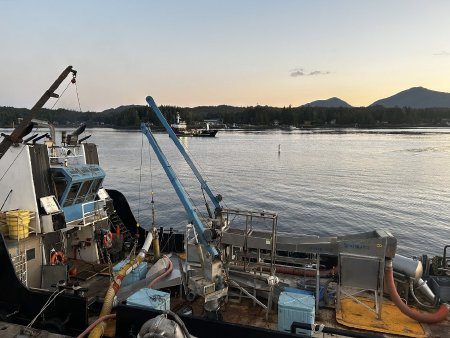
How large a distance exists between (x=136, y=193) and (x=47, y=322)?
37.9m

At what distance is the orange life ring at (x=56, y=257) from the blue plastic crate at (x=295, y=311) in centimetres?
864

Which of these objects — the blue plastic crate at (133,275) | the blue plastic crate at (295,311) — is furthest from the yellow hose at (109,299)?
the blue plastic crate at (295,311)

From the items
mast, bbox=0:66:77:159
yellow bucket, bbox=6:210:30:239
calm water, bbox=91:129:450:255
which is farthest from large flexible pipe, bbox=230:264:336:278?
calm water, bbox=91:129:450:255

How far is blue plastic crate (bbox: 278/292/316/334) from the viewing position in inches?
377

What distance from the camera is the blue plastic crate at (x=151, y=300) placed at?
9.84 meters

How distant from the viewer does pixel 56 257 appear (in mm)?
13461

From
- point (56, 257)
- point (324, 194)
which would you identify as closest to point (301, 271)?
point (56, 257)

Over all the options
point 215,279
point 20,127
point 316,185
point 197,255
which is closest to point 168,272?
point 197,255

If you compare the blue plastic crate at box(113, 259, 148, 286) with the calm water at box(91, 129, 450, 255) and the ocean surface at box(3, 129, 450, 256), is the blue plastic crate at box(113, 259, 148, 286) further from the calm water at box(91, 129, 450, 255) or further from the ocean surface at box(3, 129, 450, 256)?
the calm water at box(91, 129, 450, 255)

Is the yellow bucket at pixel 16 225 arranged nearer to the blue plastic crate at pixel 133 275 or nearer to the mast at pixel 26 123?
the mast at pixel 26 123

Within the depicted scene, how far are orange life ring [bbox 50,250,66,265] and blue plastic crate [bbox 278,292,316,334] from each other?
8.64 m

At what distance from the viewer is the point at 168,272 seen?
42.1 feet

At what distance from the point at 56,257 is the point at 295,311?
917 centimetres

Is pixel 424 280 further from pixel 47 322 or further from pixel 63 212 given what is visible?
pixel 63 212
